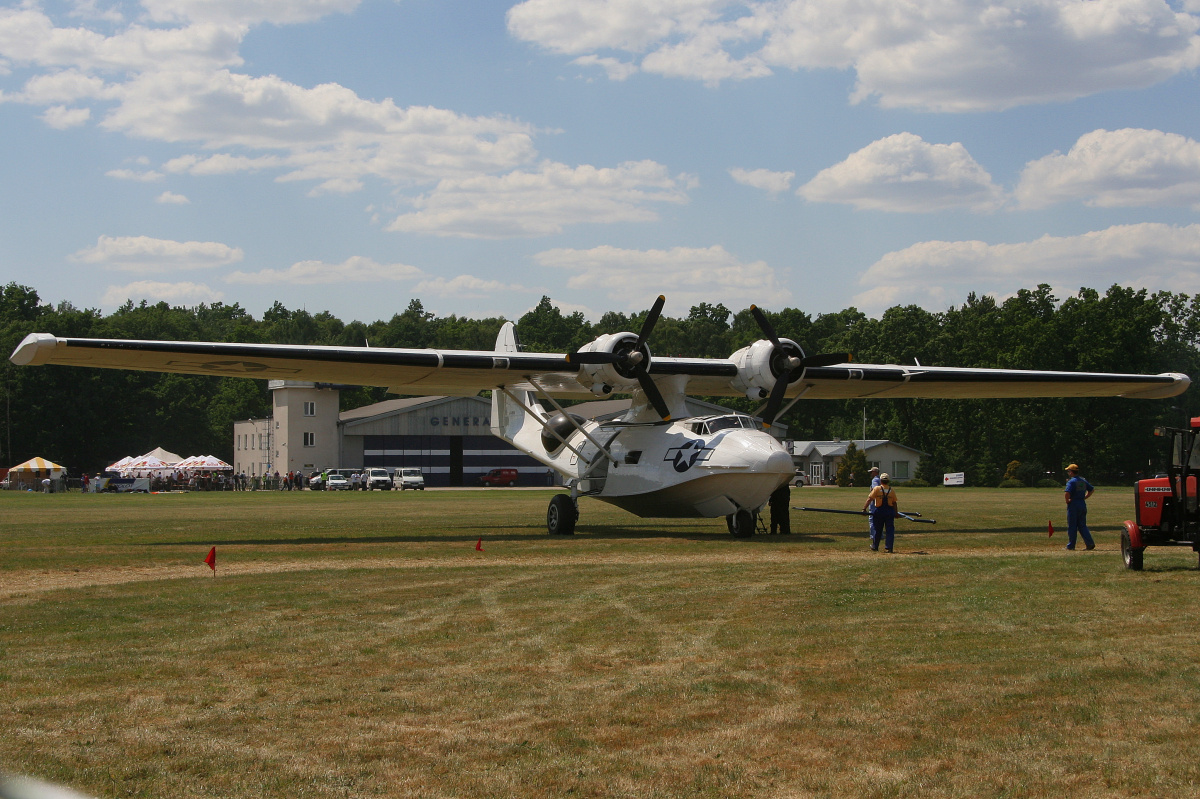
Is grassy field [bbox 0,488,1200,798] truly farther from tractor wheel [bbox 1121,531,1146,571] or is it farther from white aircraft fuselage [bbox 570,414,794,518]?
white aircraft fuselage [bbox 570,414,794,518]

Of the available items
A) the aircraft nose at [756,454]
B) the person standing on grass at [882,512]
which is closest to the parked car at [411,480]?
the aircraft nose at [756,454]

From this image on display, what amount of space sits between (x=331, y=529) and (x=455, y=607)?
15.5 meters

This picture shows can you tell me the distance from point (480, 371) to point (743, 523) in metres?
6.63

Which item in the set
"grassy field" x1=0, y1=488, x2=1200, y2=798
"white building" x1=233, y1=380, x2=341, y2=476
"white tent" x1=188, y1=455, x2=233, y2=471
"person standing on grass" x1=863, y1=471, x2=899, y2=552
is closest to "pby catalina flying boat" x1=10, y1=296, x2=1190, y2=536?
"person standing on grass" x1=863, y1=471, x2=899, y2=552

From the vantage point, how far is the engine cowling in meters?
23.5

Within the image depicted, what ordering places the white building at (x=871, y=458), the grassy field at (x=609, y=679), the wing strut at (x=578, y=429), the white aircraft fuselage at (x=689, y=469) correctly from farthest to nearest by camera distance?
the white building at (x=871, y=458) < the wing strut at (x=578, y=429) < the white aircraft fuselage at (x=689, y=469) < the grassy field at (x=609, y=679)

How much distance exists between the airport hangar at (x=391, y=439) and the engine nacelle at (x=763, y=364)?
5622 cm

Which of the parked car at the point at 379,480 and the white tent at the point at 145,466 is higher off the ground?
the white tent at the point at 145,466

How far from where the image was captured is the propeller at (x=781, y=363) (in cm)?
2420

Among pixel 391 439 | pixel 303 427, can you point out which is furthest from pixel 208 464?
pixel 391 439

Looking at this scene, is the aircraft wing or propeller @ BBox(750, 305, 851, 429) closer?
the aircraft wing

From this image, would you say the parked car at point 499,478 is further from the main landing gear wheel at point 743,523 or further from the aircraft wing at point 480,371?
the main landing gear wheel at point 743,523

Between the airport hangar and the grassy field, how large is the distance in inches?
2600

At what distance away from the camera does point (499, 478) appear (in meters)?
81.7
